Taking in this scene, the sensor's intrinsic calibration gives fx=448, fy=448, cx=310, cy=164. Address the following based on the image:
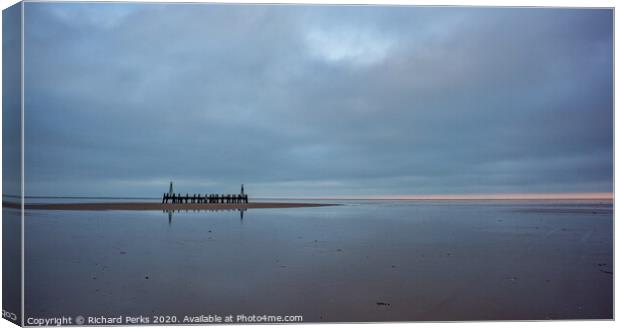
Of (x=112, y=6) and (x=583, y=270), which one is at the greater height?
(x=112, y=6)

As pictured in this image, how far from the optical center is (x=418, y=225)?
13984mm

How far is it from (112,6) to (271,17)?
2351 mm

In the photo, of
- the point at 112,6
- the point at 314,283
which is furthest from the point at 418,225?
the point at 112,6

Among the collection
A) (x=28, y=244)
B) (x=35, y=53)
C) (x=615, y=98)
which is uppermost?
(x=35, y=53)

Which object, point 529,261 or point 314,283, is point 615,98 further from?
point 314,283

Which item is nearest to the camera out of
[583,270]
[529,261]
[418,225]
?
[583,270]

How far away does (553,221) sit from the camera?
14.4 meters

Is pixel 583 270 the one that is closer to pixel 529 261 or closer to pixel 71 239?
pixel 529 261

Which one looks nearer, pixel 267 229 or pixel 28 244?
pixel 28 244

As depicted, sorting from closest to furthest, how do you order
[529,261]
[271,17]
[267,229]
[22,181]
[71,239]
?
[22,181], [271,17], [529,261], [71,239], [267,229]

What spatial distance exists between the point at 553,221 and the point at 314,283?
10767 millimetres

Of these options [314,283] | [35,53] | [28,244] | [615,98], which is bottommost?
[314,283]

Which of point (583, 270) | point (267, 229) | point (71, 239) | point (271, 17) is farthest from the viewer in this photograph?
point (267, 229)

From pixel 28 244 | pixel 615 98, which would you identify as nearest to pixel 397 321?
pixel 615 98
